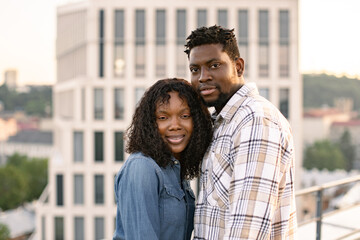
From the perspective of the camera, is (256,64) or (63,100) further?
(63,100)

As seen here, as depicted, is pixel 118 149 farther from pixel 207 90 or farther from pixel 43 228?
pixel 207 90

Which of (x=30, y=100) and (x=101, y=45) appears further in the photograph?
(x=30, y=100)

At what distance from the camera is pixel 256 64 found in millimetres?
31578

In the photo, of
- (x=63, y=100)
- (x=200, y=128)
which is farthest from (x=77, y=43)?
(x=200, y=128)

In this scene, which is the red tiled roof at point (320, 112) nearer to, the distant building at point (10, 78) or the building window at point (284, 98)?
the building window at point (284, 98)

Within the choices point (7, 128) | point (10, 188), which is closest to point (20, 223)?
point (10, 188)

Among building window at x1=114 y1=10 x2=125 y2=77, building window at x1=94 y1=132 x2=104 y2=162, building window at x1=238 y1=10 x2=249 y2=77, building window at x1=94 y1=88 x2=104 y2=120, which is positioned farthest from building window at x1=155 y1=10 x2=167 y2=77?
building window at x1=94 y1=132 x2=104 y2=162

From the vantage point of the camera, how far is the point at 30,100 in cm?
15738

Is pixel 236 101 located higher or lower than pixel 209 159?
higher

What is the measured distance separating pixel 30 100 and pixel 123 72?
442ft

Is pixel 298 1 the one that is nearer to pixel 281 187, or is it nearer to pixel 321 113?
pixel 281 187

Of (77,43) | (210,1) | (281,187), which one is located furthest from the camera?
(77,43)

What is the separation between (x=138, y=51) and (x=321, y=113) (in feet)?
319

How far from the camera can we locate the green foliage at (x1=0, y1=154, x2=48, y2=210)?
55.6 m
